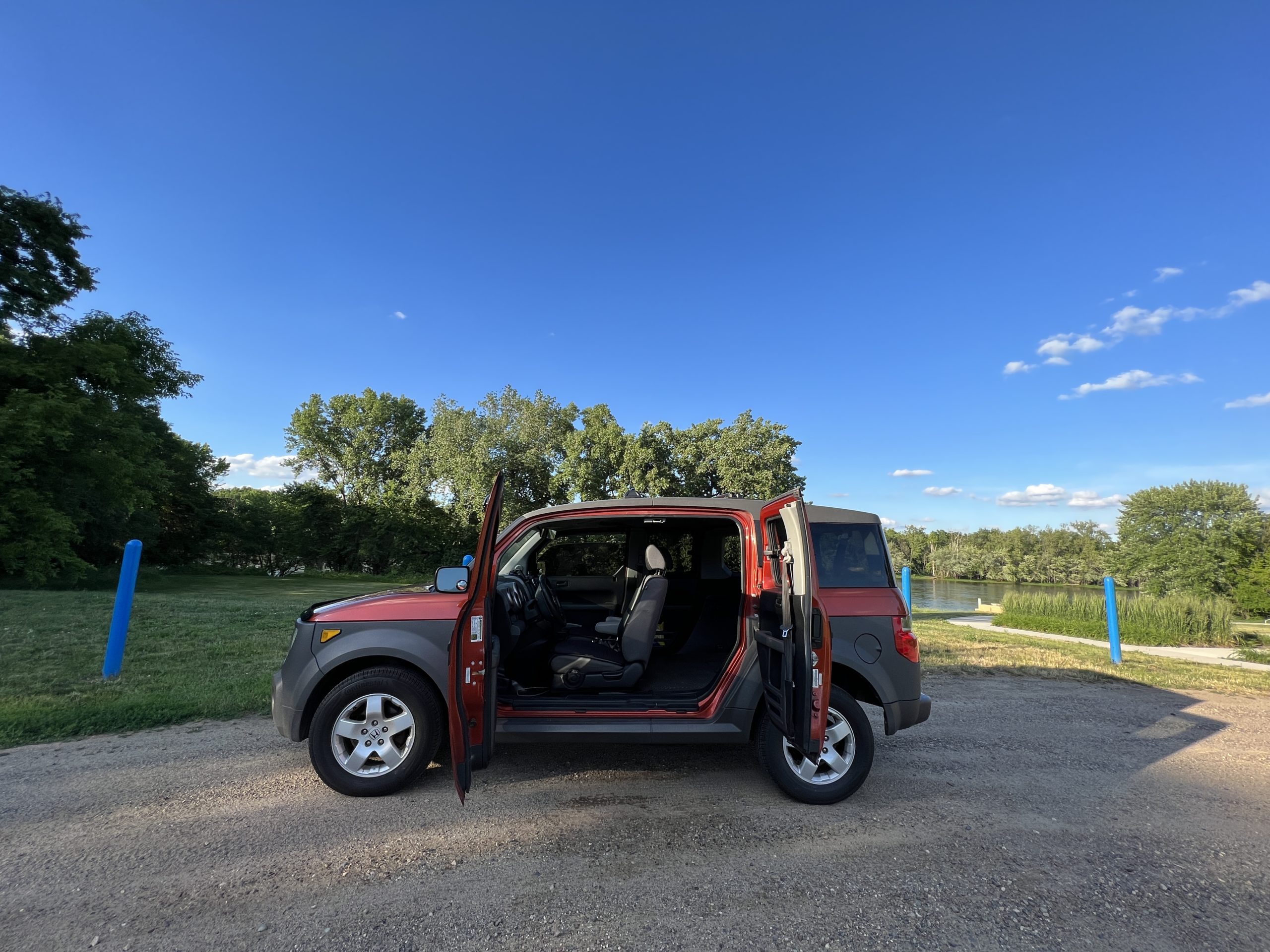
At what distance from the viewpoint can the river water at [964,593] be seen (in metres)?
27.6

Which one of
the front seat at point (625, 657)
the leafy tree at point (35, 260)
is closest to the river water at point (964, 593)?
the front seat at point (625, 657)

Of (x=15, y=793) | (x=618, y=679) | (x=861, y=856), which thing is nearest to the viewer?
(x=861, y=856)

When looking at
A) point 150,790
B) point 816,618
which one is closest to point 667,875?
point 816,618

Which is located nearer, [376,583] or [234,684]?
[234,684]

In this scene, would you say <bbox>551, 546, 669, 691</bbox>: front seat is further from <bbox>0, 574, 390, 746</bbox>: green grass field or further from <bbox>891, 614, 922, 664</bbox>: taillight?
<bbox>0, 574, 390, 746</bbox>: green grass field

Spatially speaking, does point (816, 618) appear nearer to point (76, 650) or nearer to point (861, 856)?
point (861, 856)

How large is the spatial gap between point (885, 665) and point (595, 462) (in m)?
36.0

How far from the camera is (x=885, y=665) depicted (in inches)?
150

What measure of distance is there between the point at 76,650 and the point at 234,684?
9.78 ft

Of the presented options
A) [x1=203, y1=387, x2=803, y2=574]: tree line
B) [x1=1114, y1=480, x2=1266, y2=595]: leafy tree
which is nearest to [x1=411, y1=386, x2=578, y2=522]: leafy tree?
[x1=203, y1=387, x2=803, y2=574]: tree line

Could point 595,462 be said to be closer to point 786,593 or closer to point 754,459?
point 754,459

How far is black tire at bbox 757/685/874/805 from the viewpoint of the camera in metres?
3.61

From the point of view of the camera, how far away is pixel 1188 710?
620 centimetres

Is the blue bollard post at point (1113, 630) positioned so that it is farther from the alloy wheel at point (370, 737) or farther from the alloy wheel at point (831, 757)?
the alloy wheel at point (370, 737)
